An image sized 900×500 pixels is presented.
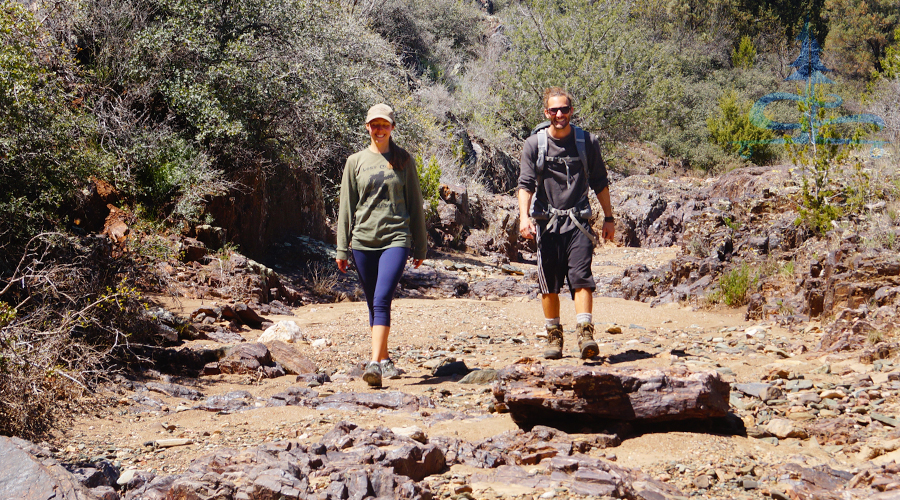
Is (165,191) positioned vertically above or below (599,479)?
above

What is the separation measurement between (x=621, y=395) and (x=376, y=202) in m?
2.18

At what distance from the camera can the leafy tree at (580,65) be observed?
25078 millimetres

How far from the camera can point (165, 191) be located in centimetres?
894

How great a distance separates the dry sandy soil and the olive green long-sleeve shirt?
39.9 inches

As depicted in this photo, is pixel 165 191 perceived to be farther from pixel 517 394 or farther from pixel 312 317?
pixel 517 394

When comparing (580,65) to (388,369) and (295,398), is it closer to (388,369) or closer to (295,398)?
(388,369)

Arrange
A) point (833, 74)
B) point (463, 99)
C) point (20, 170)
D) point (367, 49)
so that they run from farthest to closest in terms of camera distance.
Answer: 1. point (833, 74)
2. point (463, 99)
3. point (367, 49)
4. point (20, 170)

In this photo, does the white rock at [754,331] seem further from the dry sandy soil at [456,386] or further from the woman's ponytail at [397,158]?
the woman's ponytail at [397,158]

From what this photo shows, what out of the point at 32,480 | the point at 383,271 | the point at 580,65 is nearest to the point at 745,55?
the point at 580,65

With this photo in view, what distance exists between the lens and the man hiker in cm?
488

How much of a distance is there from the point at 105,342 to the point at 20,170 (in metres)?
1.53

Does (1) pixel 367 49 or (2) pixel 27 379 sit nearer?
(2) pixel 27 379

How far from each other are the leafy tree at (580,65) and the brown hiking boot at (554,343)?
20352 mm

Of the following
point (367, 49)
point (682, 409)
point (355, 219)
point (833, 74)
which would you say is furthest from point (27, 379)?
point (833, 74)
